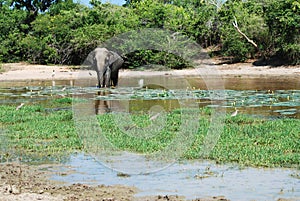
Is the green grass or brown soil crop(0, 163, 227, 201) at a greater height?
the green grass

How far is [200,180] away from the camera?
7.84 metres

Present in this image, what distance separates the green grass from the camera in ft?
30.3

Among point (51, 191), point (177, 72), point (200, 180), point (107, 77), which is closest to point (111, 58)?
point (107, 77)

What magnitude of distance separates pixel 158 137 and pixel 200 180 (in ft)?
11.1

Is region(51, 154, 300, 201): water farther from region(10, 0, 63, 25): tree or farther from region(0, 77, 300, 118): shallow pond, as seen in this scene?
region(10, 0, 63, 25): tree

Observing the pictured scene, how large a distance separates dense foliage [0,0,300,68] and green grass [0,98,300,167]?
1977cm

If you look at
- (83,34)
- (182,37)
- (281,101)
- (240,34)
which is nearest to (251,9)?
(240,34)

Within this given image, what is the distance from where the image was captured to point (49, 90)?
24.1 meters

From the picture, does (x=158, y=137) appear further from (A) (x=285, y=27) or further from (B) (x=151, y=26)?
(B) (x=151, y=26)

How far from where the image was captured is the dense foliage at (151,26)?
33812 millimetres

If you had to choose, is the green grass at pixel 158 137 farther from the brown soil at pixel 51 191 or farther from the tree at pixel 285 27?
the tree at pixel 285 27

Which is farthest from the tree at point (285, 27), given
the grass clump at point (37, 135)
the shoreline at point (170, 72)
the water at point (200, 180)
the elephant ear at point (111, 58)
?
the water at point (200, 180)

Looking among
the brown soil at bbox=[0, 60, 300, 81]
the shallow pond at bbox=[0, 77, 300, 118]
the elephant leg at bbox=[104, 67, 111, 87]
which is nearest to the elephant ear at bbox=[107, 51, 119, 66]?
the elephant leg at bbox=[104, 67, 111, 87]

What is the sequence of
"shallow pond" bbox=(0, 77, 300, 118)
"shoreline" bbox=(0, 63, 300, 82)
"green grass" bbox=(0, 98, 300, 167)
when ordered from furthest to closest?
"shoreline" bbox=(0, 63, 300, 82) → "shallow pond" bbox=(0, 77, 300, 118) → "green grass" bbox=(0, 98, 300, 167)
